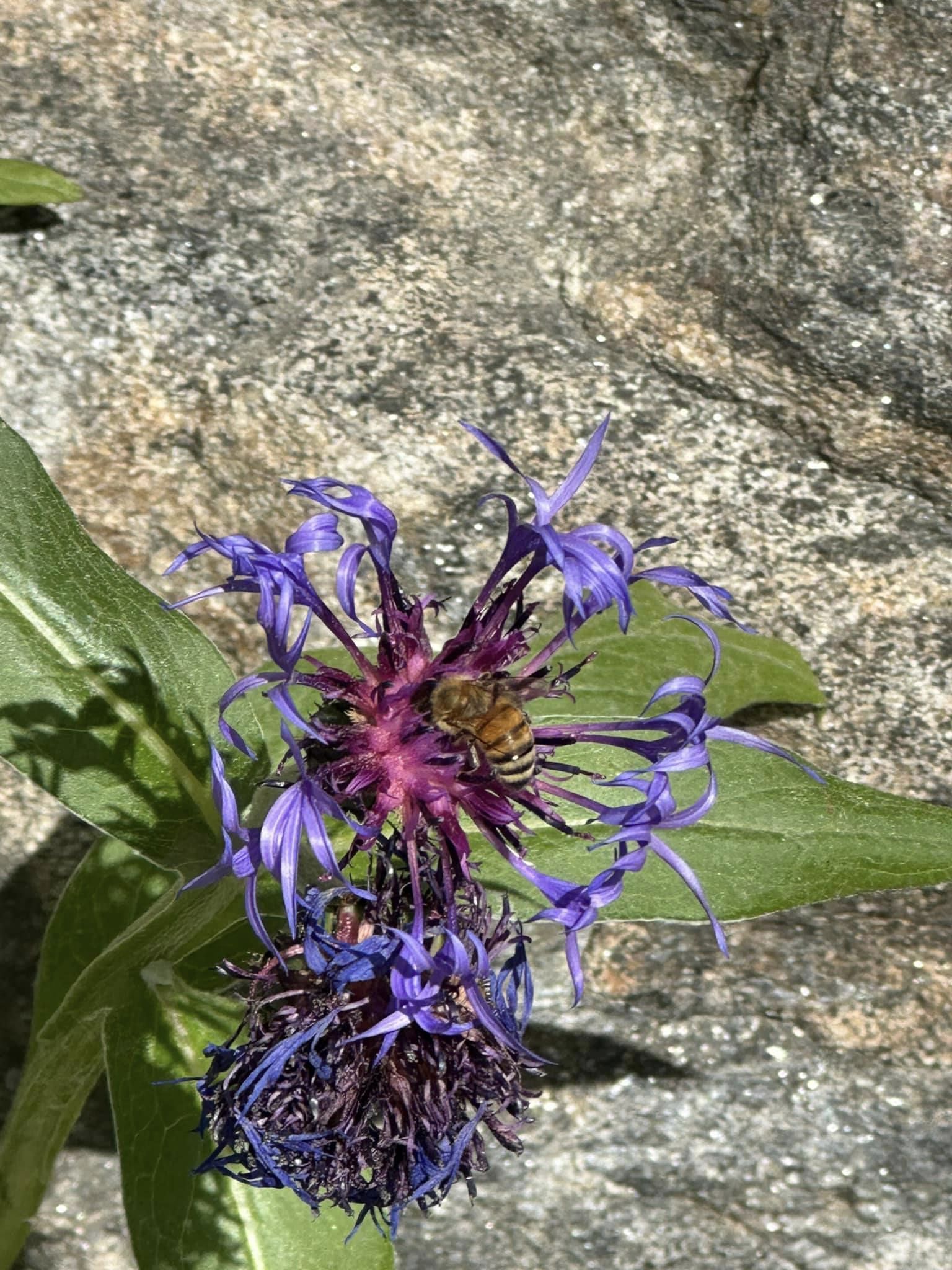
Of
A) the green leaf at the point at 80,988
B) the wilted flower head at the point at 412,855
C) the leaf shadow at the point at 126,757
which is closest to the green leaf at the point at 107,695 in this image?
the leaf shadow at the point at 126,757

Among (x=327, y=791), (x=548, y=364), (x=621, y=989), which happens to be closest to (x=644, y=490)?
(x=548, y=364)

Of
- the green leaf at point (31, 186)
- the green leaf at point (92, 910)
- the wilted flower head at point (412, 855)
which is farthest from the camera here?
the green leaf at point (31, 186)

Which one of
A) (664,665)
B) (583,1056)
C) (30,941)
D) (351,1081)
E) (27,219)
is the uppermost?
(27,219)

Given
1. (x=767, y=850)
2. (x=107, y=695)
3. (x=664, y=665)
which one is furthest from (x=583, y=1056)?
(x=107, y=695)

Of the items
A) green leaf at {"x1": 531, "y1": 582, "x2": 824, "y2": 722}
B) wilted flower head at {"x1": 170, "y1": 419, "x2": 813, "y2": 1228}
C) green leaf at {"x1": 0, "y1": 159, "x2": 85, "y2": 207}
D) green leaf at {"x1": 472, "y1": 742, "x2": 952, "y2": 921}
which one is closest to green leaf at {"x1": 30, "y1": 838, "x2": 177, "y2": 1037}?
Answer: wilted flower head at {"x1": 170, "y1": 419, "x2": 813, "y2": 1228}

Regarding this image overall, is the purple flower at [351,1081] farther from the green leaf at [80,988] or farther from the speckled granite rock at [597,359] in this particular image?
the speckled granite rock at [597,359]

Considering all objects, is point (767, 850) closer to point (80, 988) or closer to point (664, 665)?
point (664, 665)

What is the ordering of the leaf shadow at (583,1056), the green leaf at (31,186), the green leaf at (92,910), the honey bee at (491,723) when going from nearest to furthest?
1. the honey bee at (491,723)
2. the green leaf at (92,910)
3. the green leaf at (31,186)
4. the leaf shadow at (583,1056)

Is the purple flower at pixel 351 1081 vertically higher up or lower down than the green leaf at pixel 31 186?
lower down
